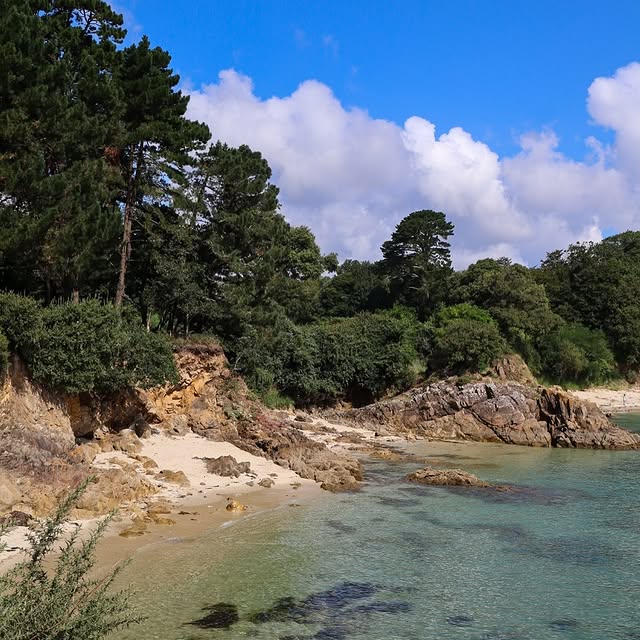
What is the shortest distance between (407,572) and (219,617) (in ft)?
14.9

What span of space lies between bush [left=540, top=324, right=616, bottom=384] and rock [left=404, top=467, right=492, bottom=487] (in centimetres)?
3769

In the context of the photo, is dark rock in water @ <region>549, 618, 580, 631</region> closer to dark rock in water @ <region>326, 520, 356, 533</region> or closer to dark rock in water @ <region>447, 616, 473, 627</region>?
dark rock in water @ <region>447, 616, 473, 627</region>

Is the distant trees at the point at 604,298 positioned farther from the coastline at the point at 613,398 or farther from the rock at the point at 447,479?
the rock at the point at 447,479

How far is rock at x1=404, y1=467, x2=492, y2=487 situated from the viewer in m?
23.5

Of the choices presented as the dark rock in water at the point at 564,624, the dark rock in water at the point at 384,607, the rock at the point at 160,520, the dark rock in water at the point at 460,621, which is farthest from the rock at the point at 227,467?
the dark rock in water at the point at 564,624

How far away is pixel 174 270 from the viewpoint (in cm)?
3077

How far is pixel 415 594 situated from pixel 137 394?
1712 cm

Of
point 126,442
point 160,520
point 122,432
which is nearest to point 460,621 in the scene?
point 160,520

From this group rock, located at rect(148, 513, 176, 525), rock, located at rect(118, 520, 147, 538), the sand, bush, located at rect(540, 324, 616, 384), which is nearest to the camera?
the sand

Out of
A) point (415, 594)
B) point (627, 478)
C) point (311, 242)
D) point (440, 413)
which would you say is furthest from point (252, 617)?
point (311, 242)

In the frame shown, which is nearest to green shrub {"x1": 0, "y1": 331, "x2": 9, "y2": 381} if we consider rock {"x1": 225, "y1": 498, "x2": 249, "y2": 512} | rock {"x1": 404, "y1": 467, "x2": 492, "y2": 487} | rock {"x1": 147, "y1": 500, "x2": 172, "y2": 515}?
rock {"x1": 147, "y1": 500, "x2": 172, "y2": 515}

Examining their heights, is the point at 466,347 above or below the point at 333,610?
above

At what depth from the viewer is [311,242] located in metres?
60.6

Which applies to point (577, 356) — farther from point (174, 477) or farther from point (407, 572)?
point (407, 572)
